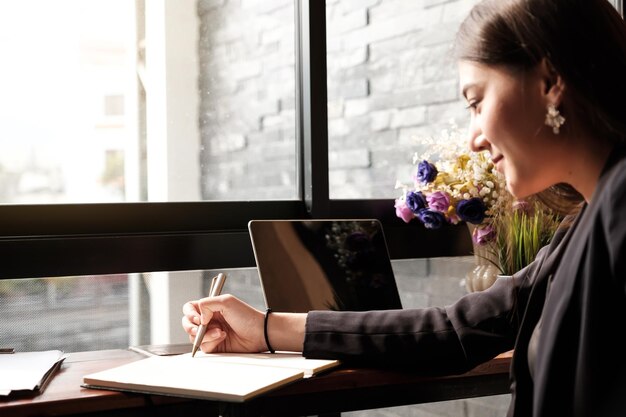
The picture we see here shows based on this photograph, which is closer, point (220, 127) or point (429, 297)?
point (220, 127)

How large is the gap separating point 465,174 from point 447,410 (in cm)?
86

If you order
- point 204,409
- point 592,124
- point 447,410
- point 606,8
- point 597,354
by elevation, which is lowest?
point 447,410

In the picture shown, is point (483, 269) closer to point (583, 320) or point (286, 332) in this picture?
point (286, 332)

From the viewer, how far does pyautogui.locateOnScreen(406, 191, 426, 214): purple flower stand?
206cm

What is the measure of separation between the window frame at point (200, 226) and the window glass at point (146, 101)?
0.07m

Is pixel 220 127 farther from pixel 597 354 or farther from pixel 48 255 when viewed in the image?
pixel 597 354

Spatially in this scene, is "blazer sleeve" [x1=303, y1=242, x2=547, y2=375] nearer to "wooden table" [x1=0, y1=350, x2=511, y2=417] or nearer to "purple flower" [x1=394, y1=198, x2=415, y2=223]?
"wooden table" [x1=0, y1=350, x2=511, y2=417]

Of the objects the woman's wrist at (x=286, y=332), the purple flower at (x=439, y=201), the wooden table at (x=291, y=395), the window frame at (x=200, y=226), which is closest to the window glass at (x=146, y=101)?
the window frame at (x=200, y=226)

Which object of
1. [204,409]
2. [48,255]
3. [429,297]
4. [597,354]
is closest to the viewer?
[597,354]

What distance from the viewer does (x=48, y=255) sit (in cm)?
180

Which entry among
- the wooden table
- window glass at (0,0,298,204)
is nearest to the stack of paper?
the wooden table

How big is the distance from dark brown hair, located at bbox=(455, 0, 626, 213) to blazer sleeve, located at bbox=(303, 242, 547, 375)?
0.40 metres

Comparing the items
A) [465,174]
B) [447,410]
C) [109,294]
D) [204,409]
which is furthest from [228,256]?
[447,410]

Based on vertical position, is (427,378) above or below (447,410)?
above
